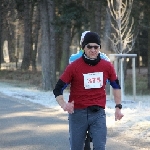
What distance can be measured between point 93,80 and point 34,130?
5490mm

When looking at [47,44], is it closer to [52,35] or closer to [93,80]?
[52,35]

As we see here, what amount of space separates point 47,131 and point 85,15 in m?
17.7

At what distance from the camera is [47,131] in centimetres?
1078

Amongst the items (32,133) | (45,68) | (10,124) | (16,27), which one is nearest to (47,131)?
(32,133)

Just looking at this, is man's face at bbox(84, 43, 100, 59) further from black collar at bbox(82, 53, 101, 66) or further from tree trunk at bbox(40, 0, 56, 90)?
tree trunk at bbox(40, 0, 56, 90)

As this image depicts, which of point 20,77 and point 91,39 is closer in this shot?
point 91,39

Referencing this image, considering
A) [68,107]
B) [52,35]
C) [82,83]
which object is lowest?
[68,107]

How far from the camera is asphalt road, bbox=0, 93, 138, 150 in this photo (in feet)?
29.9

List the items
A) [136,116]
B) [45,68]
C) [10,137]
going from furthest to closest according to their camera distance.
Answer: [45,68]
[136,116]
[10,137]

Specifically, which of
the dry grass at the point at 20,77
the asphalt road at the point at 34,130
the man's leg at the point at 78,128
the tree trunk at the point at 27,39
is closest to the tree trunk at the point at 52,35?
the dry grass at the point at 20,77

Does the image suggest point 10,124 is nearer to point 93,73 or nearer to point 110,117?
point 110,117

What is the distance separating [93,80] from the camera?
5.66 meters

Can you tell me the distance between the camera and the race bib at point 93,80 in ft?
18.6

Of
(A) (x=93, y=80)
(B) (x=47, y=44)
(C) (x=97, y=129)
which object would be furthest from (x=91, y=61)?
(B) (x=47, y=44)
